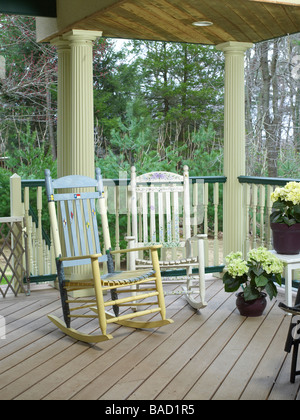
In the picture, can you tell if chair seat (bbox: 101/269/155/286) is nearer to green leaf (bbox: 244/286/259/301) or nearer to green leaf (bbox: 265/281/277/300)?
green leaf (bbox: 244/286/259/301)

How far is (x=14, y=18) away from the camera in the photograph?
1064 centimetres

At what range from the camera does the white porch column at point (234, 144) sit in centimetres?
598

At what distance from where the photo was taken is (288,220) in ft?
15.8

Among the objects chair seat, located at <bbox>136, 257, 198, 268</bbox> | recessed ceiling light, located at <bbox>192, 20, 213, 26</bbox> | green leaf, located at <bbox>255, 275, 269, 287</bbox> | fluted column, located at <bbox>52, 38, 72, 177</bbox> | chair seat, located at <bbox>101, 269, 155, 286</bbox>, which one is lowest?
green leaf, located at <bbox>255, 275, 269, 287</bbox>

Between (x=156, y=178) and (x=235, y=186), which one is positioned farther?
(x=235, y=186)

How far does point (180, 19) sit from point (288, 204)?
1717mm

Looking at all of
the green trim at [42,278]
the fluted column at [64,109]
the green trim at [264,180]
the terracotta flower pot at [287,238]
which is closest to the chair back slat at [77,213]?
the fluted column at [64,109]

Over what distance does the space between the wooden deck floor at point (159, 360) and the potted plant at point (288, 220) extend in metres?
0.55

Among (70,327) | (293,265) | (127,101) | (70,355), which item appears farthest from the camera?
(127,101)

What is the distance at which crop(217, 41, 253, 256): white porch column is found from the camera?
5977mm

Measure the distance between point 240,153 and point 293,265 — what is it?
1.65 meters

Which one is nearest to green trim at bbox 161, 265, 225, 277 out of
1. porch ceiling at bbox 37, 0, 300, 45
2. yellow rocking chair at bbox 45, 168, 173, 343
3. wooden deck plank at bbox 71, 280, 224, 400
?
wooden deck plank at bbox 71, 280, 224, 400
